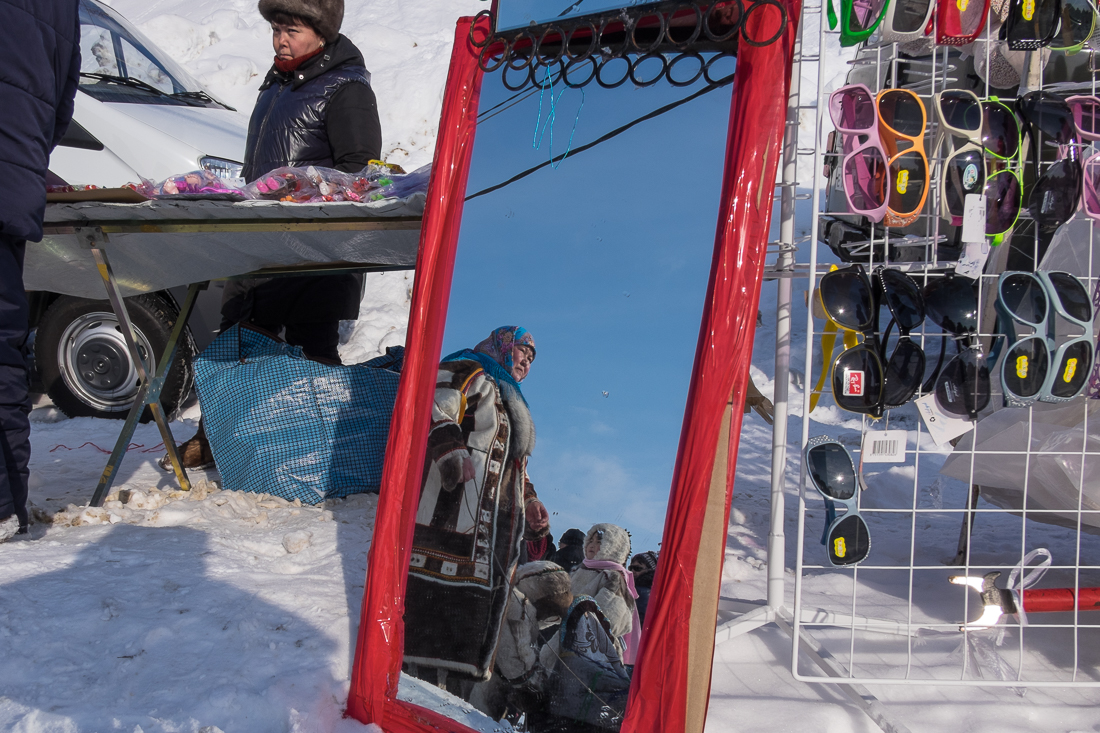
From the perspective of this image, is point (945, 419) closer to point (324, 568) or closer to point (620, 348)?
point (620, 348)

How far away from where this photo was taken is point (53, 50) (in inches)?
81.0

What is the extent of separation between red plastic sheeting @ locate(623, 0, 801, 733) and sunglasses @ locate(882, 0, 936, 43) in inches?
12.9

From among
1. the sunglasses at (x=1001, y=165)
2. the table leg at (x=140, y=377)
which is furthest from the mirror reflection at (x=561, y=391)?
the table leg at (x=140, y=377)

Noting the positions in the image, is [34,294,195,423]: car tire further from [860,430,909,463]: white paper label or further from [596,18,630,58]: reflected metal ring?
[860,430,909,463]: white paper label

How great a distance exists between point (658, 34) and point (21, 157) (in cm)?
185

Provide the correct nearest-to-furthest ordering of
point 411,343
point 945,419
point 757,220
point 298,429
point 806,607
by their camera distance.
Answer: point 757,220
point 945,419
point 411,343
point 806,607
point 298,429

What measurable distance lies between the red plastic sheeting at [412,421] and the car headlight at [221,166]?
237 cm

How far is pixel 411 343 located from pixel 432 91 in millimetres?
7383

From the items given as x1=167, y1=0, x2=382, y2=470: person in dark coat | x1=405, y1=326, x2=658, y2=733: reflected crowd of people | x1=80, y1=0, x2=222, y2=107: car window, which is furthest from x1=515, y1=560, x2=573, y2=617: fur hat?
x1=80, y1=0, x2=222, y2=107: car window

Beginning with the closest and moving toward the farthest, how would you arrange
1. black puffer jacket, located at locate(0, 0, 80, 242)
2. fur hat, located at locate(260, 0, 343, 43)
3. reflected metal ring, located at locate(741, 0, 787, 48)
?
reflected metal ring, located at locate(741, 0, 787, 48) < black puffer jacket, located at locate(0, 0, 80, 242) < fur hat, located at locate(260, 0, 343, 43)

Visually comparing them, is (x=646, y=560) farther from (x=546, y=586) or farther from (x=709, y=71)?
(x=709, y=71)

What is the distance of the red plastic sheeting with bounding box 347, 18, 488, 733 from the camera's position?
4.83 feet

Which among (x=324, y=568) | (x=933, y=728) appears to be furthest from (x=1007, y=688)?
(x=324, y=568)

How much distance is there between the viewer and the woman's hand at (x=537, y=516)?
1.44 meters
